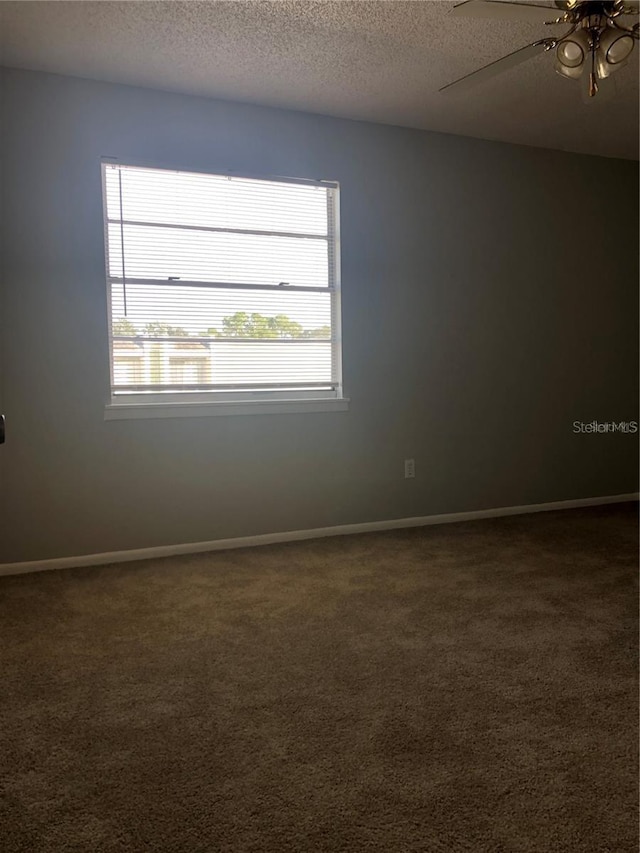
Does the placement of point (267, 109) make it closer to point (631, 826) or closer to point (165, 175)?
point (165, 175)

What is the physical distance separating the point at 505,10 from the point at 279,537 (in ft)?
9.03

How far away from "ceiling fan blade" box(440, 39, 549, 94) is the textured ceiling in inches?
13.6

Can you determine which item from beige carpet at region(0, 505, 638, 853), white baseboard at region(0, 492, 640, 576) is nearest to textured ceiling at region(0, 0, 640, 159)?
beige carpet at region(0, 505, 638, 853)

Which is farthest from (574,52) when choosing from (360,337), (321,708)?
(321,708)

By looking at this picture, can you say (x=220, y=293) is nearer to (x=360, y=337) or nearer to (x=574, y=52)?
(x=360, y=337)

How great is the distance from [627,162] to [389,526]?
3.22 metres

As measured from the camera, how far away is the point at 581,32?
1939 mm

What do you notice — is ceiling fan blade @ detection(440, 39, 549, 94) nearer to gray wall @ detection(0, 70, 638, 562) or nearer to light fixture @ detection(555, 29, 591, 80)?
light fixture @ detection(555, 29, 591, 80)

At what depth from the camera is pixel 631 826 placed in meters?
1.36

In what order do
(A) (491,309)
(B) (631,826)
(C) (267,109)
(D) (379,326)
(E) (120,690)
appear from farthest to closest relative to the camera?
(A) (491,309) → (D) (379,326) → (C) (267,109) → (E) (120,690) → (B) (631,826)

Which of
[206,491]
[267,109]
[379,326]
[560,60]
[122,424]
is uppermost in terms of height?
[267,109]

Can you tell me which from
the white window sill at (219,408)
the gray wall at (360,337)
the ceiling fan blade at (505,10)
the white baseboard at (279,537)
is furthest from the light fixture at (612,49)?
the white baseboard at (279,537)

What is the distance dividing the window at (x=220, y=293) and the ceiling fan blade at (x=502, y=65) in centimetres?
149

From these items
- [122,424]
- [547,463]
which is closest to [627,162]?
[547,463]
